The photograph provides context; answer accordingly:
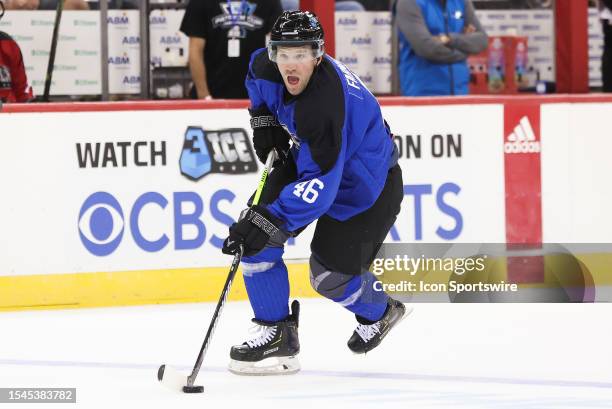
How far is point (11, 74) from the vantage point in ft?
22.1

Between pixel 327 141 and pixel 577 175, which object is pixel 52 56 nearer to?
pixel 577 175

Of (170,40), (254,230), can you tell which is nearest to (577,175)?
(170,40)

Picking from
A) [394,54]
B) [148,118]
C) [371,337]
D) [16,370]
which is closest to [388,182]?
[371,337]

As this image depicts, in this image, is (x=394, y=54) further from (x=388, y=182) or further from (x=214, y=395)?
(x=214, y=395)

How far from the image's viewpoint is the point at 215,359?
493cm

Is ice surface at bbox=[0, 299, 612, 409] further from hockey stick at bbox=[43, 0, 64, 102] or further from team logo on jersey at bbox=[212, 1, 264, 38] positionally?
hockey stick at bbox=[43, 0, 64, 102]

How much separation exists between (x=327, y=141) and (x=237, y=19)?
2.87 m

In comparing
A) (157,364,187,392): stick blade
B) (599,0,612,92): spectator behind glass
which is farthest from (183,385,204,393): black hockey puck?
(599,0,612,92): spectator behind glass

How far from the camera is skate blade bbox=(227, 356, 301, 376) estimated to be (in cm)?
467

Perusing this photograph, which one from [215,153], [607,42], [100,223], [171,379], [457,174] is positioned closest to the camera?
[171,379]

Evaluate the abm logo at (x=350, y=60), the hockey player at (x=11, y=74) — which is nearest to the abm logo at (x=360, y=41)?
the abm logo at (x=350, y=60)

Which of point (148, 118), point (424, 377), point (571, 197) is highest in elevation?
point (148, 118)

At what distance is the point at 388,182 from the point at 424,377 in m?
0.68

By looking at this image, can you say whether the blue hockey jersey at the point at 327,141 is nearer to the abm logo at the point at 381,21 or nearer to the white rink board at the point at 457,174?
the white rink board at the point at 457,174
